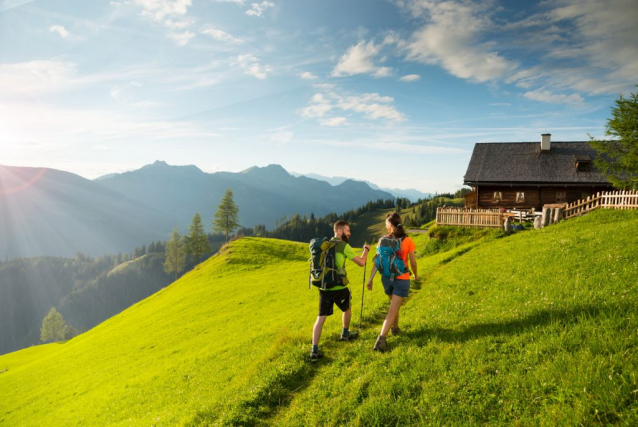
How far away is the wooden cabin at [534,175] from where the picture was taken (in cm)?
3731

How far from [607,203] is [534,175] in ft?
45.7

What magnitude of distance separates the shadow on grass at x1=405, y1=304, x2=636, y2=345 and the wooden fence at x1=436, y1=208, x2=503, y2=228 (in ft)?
72.1

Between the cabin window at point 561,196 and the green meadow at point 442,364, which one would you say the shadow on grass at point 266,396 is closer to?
the green meadow at point 442,364

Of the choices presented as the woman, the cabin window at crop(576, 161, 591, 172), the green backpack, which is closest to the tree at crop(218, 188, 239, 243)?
the cabin window at crop(576, 161, 591, 172)

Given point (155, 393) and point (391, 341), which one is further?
point (155, 393)

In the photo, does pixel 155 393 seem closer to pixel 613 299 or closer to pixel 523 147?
pixel 613 299

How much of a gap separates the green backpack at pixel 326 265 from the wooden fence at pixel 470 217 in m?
22.9

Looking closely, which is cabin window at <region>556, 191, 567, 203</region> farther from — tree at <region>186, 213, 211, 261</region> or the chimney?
tree at <region>186, 213, 211, 261</region>

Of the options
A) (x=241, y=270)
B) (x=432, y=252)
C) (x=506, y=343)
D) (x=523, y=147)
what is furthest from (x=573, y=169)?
(x=241, y=270)

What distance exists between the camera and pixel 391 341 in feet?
29.5

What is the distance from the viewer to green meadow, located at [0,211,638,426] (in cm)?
512

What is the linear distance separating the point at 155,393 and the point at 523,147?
48108 mm

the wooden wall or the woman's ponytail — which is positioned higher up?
the wooden wall

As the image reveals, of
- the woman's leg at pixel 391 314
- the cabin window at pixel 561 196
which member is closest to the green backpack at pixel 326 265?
the woman's leg at pixel 391 314
